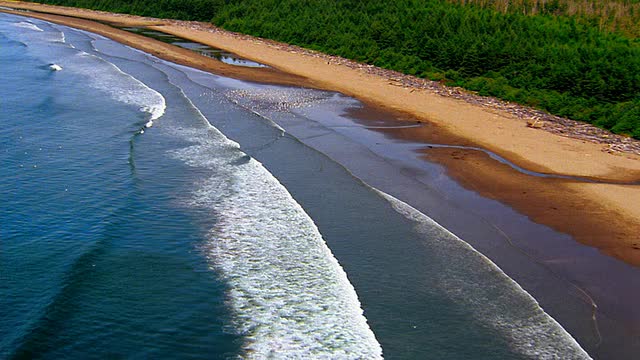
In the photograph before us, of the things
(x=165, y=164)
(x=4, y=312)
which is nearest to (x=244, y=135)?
(x=165, y=164)

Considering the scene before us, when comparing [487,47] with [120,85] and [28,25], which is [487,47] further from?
[28,25]

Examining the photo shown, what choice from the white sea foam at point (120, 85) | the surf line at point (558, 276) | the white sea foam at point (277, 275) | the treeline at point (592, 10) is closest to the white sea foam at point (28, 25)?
the white sea foam at point (120, 85)

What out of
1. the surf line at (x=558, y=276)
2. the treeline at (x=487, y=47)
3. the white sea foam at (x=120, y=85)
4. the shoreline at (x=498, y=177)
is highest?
the treeline at (x=487, y=47)

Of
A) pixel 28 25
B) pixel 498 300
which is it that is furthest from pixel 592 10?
pixel 28 25

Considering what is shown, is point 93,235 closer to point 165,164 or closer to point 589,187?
point 165,164

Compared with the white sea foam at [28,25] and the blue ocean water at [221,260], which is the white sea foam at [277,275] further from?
the white sea foam at [28,25]

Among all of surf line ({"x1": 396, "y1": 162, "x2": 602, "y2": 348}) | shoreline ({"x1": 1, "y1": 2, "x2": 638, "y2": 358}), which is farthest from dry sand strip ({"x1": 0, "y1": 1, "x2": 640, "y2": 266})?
surf line ({"x1": 396, "y1": 162, "x2": 602, "y2": 348})
